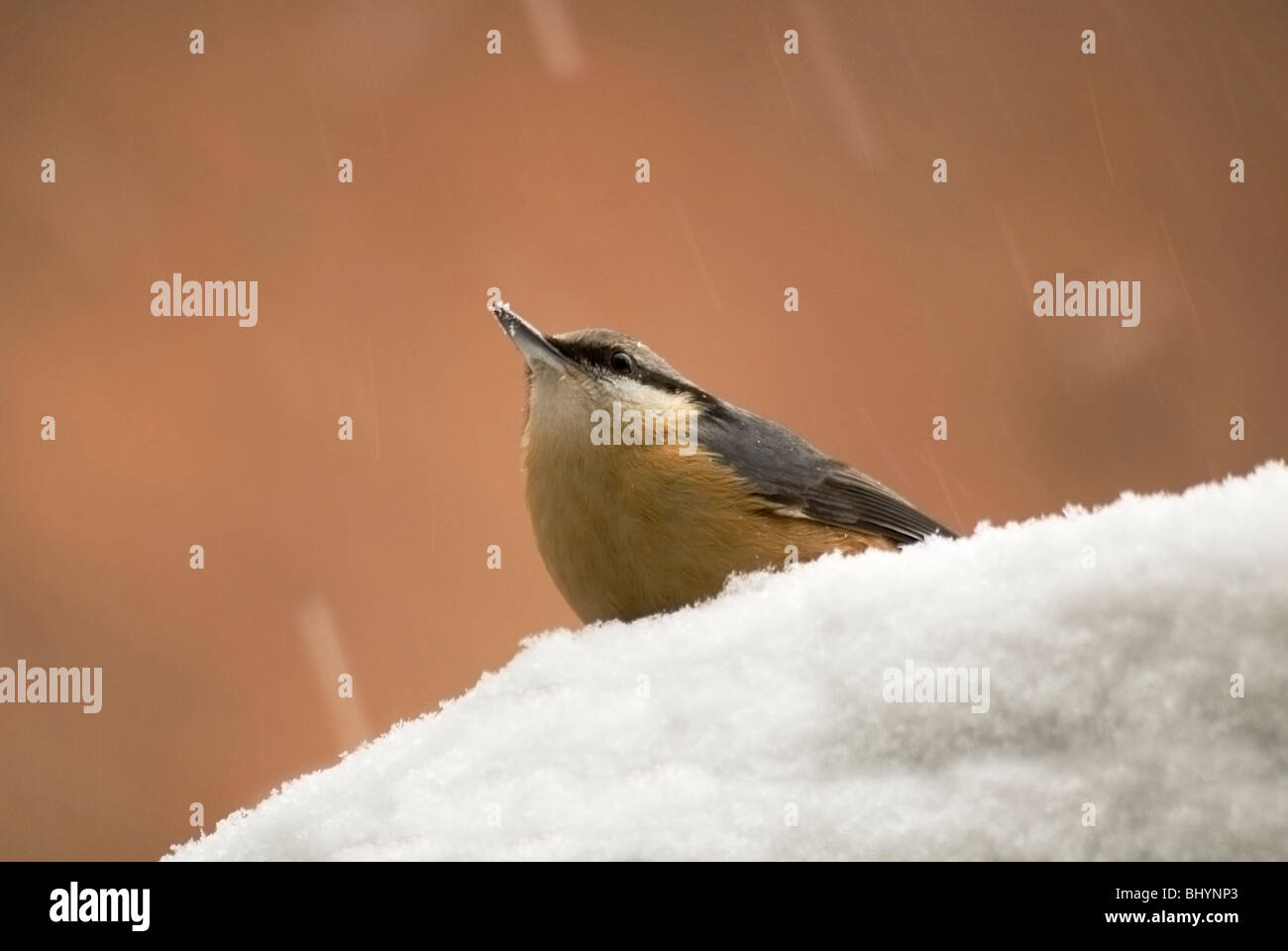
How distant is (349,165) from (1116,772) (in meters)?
3.22

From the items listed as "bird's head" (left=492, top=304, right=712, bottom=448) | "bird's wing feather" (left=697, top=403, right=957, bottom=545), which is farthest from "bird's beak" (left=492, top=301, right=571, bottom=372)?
"bird's wing feather" (left=697, top=403, right=957, bottom=545)

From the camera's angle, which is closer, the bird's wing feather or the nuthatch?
the nuthatch

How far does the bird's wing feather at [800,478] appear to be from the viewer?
7.31ft

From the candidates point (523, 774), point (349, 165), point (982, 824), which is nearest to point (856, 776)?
point (982, 824)

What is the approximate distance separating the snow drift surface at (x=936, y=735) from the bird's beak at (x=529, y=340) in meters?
1.05

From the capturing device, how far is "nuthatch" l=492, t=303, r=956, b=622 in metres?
2.00

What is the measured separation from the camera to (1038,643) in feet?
3.38

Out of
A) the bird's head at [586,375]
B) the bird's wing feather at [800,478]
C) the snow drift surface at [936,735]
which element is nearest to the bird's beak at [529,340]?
the bird's head at [586,375]

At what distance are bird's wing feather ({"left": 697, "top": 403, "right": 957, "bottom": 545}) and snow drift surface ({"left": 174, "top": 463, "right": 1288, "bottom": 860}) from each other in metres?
0.95

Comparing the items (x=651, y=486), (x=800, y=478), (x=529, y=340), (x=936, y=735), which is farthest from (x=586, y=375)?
(x=936, y=735)

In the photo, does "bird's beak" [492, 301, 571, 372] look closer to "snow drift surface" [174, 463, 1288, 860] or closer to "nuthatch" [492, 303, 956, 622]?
"nuthatch" [492, 303, 956, 622]

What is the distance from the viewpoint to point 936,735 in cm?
102

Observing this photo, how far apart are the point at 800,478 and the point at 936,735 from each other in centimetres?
133
